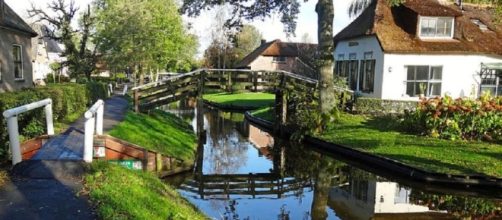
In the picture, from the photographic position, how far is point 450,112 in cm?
1656

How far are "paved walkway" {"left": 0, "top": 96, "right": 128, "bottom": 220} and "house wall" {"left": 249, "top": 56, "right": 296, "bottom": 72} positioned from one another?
4435 centimetres

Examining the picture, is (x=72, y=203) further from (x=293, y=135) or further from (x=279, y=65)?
(x=279, y=65)

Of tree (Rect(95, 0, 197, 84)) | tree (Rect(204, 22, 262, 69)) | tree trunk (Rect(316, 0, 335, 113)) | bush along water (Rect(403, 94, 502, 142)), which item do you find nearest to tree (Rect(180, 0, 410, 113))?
tree trunk (Rect(316, 0, 335, 113))

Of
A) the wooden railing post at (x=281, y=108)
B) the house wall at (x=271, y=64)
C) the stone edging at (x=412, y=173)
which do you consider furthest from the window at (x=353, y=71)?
the house wall at (x=271, y=64)

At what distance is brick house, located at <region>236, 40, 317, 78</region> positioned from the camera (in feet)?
178

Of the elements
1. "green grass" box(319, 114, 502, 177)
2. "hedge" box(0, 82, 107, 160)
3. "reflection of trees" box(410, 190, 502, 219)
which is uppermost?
"hedge" box(0, 82, 107, 160)

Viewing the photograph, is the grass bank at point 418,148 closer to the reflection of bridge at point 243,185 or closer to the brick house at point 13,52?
the reflection of bridge at point 243,185

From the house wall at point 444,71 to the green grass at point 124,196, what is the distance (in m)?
18.4

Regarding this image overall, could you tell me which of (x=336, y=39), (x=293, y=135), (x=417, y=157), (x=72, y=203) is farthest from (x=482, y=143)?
(x=336, y=39)

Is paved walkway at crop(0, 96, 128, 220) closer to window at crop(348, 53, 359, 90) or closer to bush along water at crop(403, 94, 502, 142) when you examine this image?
bush along water at crop(403, 94, 502, 142)

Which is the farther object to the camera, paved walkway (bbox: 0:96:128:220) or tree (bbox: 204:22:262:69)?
tree (bbox: 204:22:262:69)

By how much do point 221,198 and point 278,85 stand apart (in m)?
11.3

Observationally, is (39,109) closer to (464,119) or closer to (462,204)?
(462,204)

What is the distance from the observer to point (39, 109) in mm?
12156
